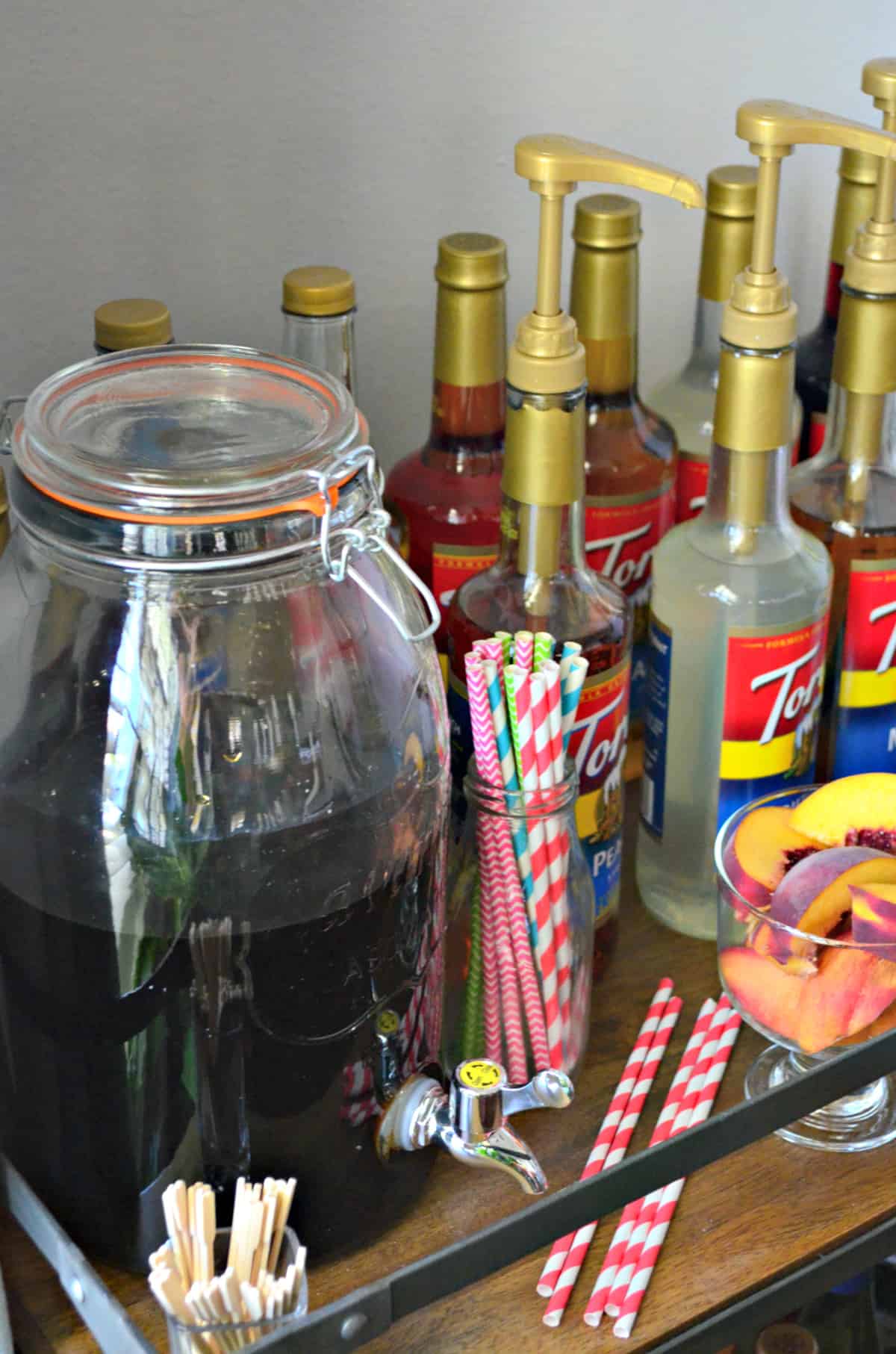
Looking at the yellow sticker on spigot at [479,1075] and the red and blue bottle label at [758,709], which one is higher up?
the red and blue bottle label at [758,709]

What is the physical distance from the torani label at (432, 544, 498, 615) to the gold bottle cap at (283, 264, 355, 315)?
129mm

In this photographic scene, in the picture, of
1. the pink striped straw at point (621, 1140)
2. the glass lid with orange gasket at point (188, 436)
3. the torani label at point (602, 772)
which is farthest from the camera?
the torani label at point (602, 772)

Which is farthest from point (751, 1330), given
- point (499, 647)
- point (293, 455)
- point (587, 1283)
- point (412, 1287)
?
point (293, 455)

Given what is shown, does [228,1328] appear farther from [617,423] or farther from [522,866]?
[617,423]

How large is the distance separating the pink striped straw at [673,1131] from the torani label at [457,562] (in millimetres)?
240

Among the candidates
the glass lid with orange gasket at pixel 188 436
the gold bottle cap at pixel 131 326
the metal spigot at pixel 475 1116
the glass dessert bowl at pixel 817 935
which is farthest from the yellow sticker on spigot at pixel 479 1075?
the gold bottle cap at pixel 131 326

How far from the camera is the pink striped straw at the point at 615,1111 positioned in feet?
2.01

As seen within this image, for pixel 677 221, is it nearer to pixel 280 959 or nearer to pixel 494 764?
pixel 494 764

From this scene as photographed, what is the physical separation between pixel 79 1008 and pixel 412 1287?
16cm

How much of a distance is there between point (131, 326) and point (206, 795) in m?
0.25

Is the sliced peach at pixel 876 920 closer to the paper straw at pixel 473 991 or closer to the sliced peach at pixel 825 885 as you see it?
the sliced peach at pixel 825 885

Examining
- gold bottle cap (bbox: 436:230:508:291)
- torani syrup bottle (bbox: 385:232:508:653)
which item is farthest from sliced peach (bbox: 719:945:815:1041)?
gold bottle cap (bbox: 436:230:508:291)

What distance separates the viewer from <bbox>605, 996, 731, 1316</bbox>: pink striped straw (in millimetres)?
605

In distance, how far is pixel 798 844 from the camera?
707 millimetres
